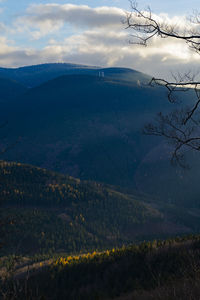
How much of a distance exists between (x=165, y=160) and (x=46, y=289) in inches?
4429

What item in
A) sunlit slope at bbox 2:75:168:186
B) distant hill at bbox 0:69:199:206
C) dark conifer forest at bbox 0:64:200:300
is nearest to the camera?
dark conifer forest at bbox 0:64:200:300

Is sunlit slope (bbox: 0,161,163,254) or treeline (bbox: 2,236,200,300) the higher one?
treeline (bbox: 2,236,200,300)

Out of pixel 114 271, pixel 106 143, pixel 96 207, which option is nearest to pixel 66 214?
pixel 96 207

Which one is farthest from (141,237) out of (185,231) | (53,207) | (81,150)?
(81,150)

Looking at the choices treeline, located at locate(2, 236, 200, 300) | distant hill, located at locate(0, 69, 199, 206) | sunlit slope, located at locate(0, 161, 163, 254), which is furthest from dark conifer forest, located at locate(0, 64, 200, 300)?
distant hill, located at locate(0, 69, 199, 206)

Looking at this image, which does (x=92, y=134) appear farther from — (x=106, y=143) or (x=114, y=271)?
(x=114, y=271)

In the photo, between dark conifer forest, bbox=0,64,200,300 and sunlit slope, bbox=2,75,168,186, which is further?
sunlit slope, bbox=2,75,168,186

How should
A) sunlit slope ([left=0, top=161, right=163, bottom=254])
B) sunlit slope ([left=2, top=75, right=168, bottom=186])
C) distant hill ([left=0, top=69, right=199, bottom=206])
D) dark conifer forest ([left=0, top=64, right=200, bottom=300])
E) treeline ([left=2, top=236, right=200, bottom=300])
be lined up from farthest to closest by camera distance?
sunlit slope ([left=2, top=75, right=168, bottom=186]), distant hill ([left=0, top=69, right=199, bottom=206]), sunlit slope ([left=0, top=161, right=163, bottom=254]), dark conifer forest ([left=0, top=64, right=200, bottom=300]), treeline ([left=2, top=236, right=200, bottom=300])

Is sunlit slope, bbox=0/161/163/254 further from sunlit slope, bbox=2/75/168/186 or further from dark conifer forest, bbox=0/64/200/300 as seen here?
sunlit slope, bbox=2/75/168/186

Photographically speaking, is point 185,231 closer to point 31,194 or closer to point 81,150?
point 31,194

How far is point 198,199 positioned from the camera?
92875 mm

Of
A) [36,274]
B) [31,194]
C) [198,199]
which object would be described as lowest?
[198,199]

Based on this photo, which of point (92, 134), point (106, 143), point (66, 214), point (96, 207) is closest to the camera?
point (66, 214)

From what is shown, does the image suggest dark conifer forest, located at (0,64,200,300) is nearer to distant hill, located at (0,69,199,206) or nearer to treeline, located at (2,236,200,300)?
treeline, located at (2,236,200,300)
